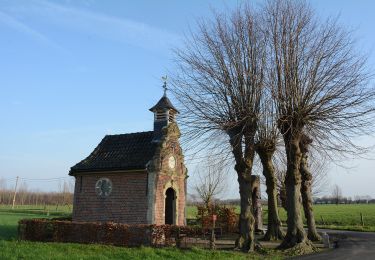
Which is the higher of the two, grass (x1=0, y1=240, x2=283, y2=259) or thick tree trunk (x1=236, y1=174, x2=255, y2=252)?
thick tree trunk (x1=236, y1=174, x2=255, y2=252)

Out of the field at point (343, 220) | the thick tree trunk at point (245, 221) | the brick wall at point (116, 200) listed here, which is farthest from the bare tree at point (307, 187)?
the field at point (343, 220)

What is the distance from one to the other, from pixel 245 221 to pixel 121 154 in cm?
826

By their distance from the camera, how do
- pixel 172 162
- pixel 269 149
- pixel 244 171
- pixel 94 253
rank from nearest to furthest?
pixel 94 253
pixel 244 171
pixel 269 149
pixel 172 162

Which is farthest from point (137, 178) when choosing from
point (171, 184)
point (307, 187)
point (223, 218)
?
point (223, 218)

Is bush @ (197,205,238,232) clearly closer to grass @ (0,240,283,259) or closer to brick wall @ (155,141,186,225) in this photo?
brick wall @ (155,141,186,225)

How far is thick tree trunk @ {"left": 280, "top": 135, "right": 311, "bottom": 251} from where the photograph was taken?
50.2 feet

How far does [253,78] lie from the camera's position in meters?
15.2

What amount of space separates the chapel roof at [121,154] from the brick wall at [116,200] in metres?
0.41

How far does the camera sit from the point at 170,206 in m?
21.5

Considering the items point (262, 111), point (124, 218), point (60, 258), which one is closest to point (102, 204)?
point (124, 218)

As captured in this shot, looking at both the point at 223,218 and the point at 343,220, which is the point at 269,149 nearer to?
the point at 223,218

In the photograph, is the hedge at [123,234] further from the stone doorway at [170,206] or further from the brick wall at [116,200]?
the stone doorway at [170,206]

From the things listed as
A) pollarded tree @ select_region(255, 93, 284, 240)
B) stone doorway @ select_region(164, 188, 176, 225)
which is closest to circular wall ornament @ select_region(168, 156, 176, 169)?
stone doorway @ select_region(164, 188, 176, 225)

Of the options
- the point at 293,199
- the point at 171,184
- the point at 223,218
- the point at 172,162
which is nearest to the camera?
the point at 293,199
